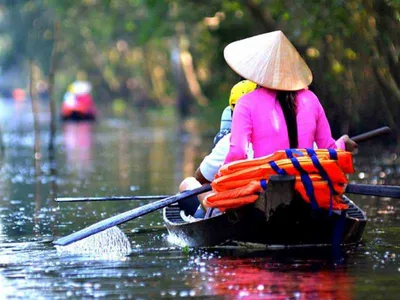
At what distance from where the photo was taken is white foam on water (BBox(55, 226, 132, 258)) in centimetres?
1070

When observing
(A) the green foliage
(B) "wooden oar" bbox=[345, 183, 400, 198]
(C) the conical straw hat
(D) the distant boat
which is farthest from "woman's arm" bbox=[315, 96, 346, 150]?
(D) the distant boat

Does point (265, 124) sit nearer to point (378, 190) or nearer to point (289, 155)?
point (289, 155)

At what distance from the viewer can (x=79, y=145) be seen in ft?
99.6

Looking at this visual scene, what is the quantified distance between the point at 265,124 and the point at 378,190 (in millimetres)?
1073

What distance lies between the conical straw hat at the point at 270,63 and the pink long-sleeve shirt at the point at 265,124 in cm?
12

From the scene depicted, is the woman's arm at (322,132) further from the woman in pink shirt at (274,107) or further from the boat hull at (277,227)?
the boat hull at (277,227)

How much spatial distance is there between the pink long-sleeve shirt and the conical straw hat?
0.12m

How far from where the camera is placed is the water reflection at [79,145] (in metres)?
22.8

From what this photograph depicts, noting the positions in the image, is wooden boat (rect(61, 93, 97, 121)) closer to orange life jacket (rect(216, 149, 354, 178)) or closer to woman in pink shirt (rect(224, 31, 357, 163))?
woman in pink shirt (rect(224, 31, 357, 163))

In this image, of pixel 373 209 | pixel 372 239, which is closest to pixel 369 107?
pixel 373 209

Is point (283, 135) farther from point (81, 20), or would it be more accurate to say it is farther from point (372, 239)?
point (81, 20)

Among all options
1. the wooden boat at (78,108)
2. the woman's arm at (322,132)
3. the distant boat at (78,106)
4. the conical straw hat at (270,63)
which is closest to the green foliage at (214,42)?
the distant boat at (78,106)

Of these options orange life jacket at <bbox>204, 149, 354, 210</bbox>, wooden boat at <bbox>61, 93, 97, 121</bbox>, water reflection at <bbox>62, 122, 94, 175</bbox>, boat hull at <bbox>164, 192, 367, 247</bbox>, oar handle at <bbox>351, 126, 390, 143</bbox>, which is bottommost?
boat hull at <bbox>164, 192, 367, 247</bbox>

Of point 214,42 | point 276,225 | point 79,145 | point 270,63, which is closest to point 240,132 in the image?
point 270,63
